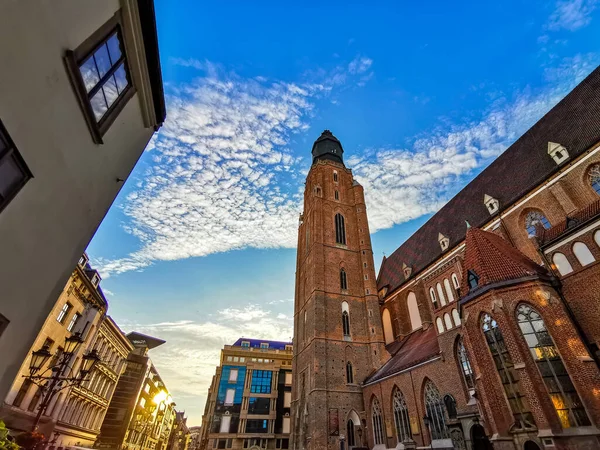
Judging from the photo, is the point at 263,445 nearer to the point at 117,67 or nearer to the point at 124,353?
the point at 124,353

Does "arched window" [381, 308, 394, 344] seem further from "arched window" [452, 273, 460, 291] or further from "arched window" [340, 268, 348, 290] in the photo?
"arched window" [452, 273, 460, 291]

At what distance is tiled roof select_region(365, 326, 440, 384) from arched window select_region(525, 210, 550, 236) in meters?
9.72

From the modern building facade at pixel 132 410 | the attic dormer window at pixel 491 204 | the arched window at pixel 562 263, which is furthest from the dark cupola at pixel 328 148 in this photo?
the modern building facade at pixel 132 410

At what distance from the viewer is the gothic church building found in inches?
504

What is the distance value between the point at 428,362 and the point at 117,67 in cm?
2187

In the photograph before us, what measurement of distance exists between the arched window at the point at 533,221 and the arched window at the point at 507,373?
29.5ft

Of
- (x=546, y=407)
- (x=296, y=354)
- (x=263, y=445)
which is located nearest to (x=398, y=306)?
(x=296, y=354)

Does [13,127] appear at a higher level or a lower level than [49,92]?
lower

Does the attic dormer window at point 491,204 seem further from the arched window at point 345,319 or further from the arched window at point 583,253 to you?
the arched window at point 345,319

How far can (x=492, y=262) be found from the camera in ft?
52.8

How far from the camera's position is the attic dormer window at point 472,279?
16.3 meters

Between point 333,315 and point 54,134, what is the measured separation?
29093 millimetres

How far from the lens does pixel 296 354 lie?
3394 centimetres

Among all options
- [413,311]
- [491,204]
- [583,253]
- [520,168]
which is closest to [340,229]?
[413,311]
